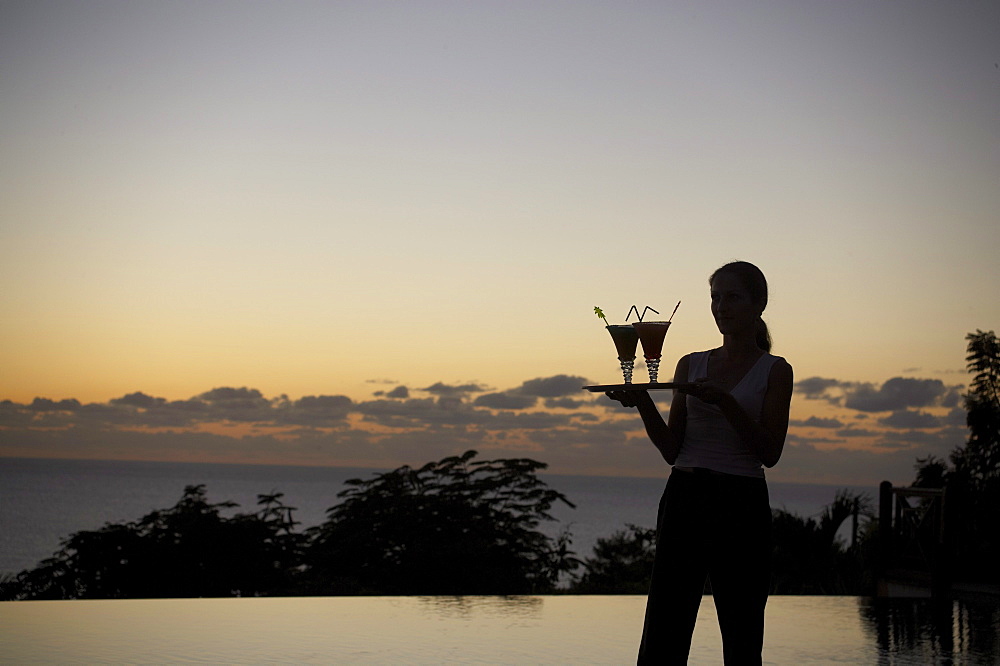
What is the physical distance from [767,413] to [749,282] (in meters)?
0.31

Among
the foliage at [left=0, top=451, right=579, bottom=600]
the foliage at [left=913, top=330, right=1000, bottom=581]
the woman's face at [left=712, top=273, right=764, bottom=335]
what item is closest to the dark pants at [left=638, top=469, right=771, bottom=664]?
the woman's face at [left=712, top=273, right=764, bottom=335]

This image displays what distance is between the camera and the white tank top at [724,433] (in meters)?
2.18

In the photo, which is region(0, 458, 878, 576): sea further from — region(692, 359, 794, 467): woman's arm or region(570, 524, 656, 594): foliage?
region(692, 359, 794, 467): woman's arm

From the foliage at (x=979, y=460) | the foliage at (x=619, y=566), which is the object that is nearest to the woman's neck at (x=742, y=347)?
the foliage at (x=979, y=460)

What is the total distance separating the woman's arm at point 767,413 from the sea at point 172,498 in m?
7.98

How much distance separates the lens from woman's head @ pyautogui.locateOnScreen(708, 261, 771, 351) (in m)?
2.27

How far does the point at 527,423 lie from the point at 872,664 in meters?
14.2

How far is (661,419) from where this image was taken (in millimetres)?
2266

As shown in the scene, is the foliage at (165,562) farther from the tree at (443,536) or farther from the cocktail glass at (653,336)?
the cocktail glass at (653,336)

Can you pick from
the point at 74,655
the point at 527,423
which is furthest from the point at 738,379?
the point at 527,423

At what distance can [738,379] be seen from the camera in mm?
2246

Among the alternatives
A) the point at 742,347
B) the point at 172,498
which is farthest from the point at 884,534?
the point at 172,498

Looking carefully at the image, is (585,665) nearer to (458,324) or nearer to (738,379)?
(738,379)

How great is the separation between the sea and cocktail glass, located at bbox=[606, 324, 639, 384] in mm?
7635
